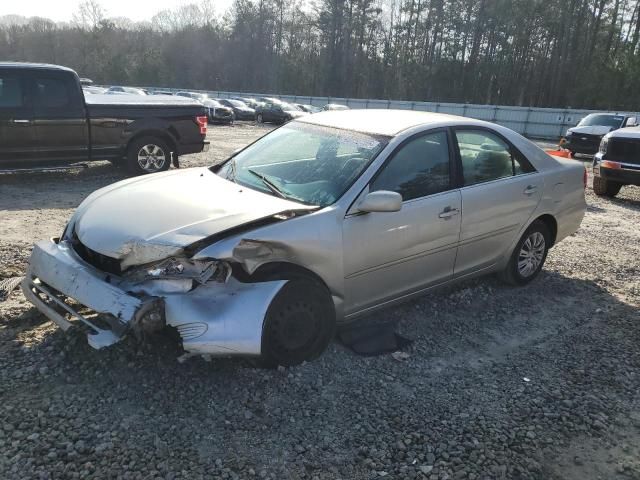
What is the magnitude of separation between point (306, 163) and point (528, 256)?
250 centimetres

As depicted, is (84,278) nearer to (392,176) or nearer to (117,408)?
(117,408)

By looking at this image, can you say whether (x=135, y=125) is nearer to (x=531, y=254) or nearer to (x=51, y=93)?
(x=51, y=93)

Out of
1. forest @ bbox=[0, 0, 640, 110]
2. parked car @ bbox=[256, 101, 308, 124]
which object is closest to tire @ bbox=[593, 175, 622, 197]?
parked car @ bbox=[256, 101, 308, 124]

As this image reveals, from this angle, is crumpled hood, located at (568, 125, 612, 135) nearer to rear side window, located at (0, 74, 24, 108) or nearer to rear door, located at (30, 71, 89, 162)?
rear door, located at (30, 71, 89, 162)

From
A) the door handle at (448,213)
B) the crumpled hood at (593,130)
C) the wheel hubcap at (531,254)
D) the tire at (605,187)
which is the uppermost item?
the door handle at (448,213)

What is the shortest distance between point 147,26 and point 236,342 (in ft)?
312

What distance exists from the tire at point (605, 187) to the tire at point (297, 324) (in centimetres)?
890

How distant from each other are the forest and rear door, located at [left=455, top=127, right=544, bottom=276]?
4439cm

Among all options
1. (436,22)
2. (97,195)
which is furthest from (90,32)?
(97,195)

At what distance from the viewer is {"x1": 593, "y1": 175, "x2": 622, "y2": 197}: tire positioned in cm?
1019

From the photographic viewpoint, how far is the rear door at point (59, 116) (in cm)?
823

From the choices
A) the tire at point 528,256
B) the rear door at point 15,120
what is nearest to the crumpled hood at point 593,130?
the tire at point 528,256

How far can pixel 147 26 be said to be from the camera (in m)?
85.9

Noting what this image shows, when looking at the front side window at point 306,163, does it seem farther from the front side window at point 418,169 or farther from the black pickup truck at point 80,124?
the black pickup truck at point 80,124
